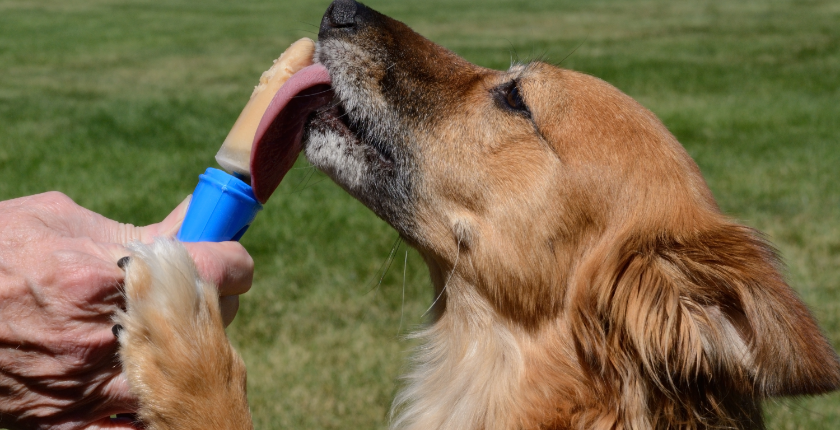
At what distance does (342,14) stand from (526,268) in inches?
48.2

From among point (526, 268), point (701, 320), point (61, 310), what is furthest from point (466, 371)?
point (61, 310)

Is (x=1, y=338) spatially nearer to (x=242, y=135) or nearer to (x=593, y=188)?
(x=242, y=135)

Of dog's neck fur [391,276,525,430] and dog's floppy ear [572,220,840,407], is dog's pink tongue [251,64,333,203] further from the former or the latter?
dog's floppy ear [572,220,840,407]

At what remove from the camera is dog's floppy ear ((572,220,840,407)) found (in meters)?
2.08

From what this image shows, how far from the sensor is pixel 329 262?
5.84 metres

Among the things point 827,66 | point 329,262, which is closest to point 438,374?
point 329,262

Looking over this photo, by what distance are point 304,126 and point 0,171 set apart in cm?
603

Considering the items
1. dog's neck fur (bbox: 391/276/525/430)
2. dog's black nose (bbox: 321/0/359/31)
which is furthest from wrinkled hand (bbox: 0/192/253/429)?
dog's black nose (bbox: 321/0/359/31)

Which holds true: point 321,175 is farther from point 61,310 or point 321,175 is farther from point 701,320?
point 701,320

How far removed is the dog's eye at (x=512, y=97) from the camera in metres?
2.92

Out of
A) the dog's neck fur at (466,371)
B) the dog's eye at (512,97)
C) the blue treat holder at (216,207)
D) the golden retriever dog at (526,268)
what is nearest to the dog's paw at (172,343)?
the golden retriever dog at (526,268)

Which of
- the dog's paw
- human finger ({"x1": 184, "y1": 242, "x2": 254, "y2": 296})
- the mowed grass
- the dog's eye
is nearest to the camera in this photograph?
the dog's paw

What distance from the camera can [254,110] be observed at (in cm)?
264

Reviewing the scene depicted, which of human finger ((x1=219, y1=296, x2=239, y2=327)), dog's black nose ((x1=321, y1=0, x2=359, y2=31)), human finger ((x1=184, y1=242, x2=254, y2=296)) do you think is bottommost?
human finger ((x1=219, y1=296, x2=239, y2=327))
